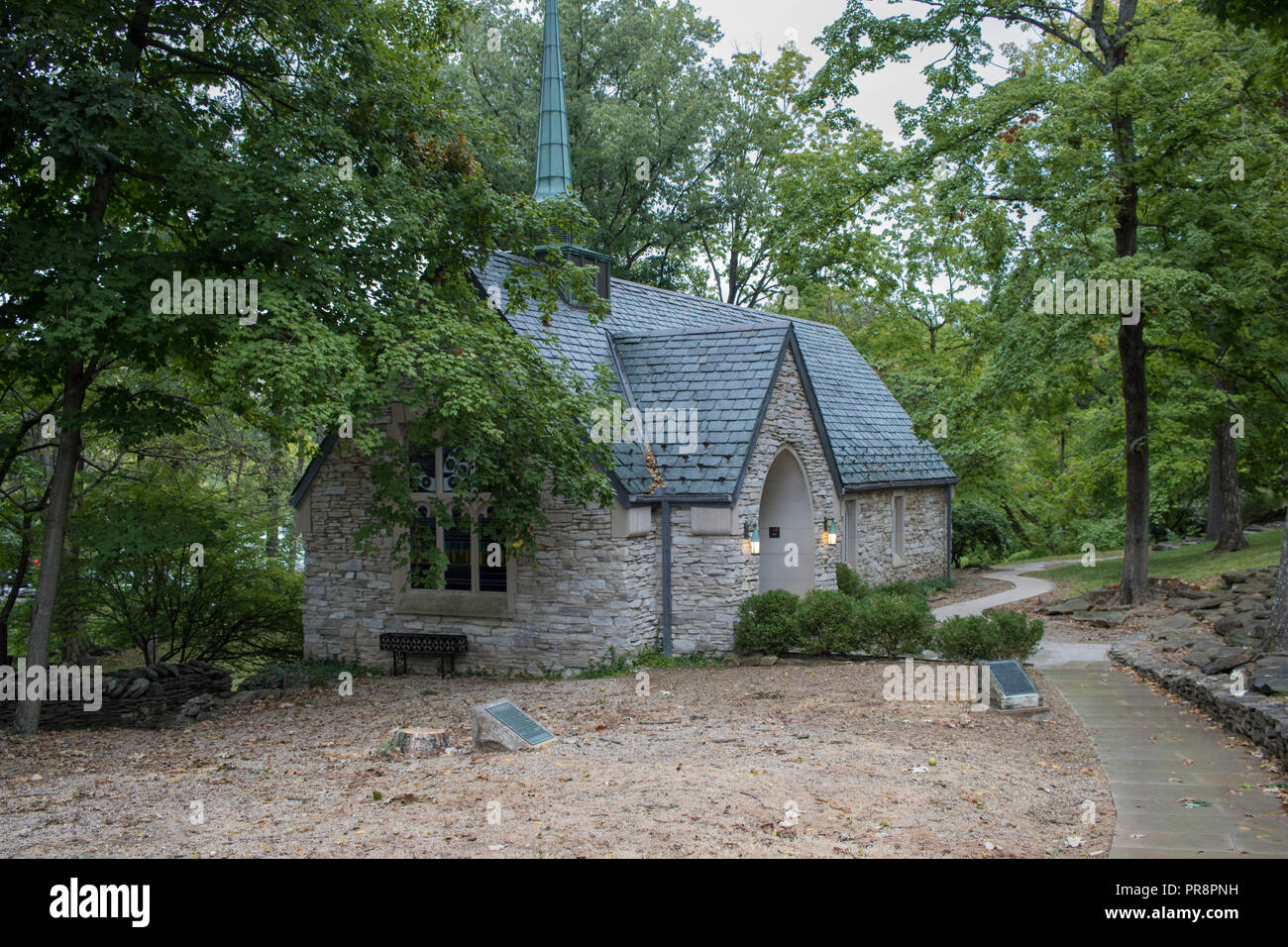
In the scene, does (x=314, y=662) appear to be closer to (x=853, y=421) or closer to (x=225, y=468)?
(x=225, y=468)

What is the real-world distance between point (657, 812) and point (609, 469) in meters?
7.85

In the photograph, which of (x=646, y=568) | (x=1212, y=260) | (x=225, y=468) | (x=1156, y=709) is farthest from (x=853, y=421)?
(x=225, y=468)

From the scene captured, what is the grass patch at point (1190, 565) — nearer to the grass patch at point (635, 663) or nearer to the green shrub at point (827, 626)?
the green shrub at point (827, 626)

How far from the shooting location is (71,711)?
43.7 feet

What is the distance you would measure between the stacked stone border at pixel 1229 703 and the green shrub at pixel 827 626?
12.4ft

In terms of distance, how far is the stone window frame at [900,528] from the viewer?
22.2 metres

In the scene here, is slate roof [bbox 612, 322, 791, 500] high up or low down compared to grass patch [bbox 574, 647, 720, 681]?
up

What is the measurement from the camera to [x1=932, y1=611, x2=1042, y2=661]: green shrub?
1287 cm

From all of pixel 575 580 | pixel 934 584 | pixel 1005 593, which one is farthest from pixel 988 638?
pixel 934 584

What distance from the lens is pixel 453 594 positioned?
618 inches

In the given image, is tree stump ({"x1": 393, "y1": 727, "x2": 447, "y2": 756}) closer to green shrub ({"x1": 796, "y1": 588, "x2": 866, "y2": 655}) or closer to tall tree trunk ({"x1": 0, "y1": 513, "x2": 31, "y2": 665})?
green shrub ({"x1": 796, "y1": 588, "x2": 866, "y2": 655})

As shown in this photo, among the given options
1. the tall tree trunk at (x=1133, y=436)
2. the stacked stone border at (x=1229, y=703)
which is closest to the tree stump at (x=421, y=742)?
the stacked stone border at (x=1229, y=703)

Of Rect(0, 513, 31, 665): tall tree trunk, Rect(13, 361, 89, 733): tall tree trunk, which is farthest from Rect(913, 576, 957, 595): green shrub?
Rect(0, 513, 31, 665): tall tree trunk

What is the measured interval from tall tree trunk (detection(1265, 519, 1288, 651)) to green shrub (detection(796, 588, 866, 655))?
16.5 ft
